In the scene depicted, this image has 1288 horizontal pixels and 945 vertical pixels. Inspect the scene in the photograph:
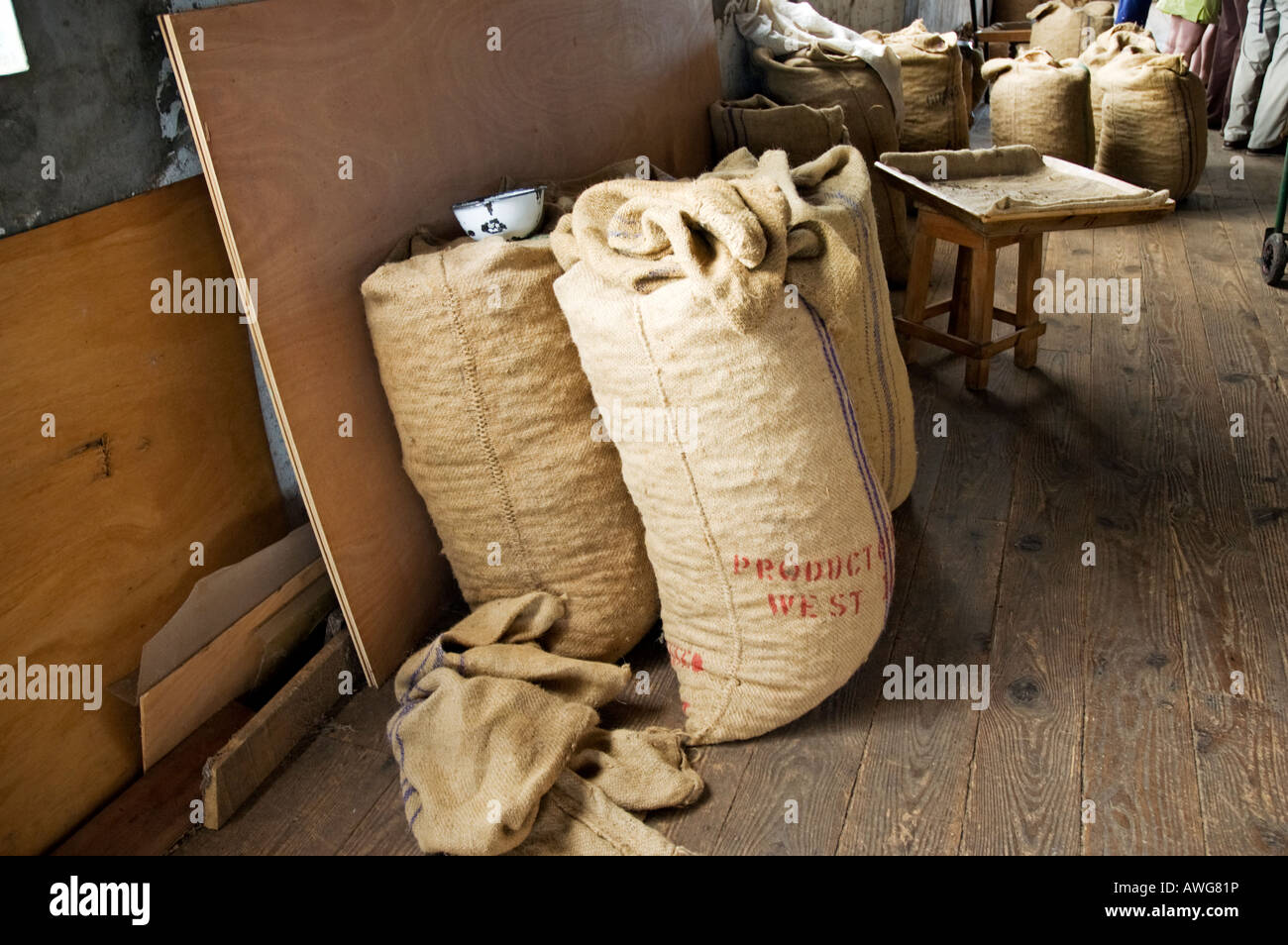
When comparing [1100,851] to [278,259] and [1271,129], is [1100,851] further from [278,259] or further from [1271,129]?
[1271,129]

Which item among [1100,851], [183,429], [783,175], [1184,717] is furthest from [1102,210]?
[183,429]

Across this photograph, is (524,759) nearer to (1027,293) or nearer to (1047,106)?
(1027,293)

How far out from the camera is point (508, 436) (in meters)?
1.65

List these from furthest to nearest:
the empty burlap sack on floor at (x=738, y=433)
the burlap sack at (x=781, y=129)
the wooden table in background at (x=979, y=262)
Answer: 1. the burlap sack at (x=781, y=129)
2. the wooden table in background at (x=979, y=262)
3. the empty burlap sack on floor at (x=738, y=433)

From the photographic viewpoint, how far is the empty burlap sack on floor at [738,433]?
1428mm

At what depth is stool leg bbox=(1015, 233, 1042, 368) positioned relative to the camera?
255cm

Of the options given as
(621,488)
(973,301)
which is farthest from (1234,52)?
(621,488)

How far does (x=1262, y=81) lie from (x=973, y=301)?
303 centimetres

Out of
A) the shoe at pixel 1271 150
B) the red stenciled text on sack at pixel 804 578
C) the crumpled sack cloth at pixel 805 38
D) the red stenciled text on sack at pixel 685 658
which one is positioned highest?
the crumpled sack cloth at pixel 805 38

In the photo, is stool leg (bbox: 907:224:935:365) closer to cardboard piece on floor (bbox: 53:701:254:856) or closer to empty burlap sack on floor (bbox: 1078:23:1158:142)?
empty burlap sack on floor (bbox: 1078:23:1158:142)

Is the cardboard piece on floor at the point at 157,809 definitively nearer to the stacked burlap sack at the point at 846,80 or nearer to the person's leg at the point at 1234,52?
the stacked burlap sack at the point at 846,80

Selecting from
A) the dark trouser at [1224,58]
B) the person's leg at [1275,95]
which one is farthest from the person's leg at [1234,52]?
the person's leg at [1275,95]

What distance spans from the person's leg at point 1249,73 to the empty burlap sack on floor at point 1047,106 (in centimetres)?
122

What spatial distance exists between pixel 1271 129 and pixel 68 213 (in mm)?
4751
